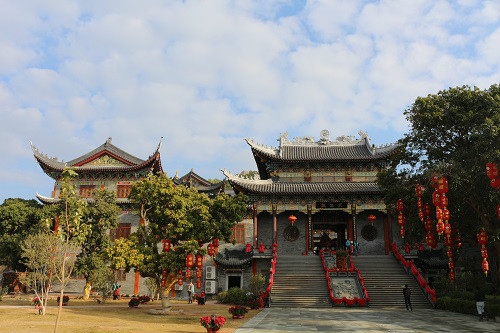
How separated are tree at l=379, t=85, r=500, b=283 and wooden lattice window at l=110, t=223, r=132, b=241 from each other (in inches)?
743

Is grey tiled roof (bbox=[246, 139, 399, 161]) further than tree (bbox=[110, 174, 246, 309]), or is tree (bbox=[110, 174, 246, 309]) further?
grey tiled roof (bbox=[246, 139, 399, 161])

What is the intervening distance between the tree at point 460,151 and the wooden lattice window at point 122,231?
1887cm

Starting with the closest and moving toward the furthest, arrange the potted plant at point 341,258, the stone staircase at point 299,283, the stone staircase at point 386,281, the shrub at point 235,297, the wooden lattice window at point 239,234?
the stone staircase at point 386,281
the stone staircase at point 299,283
the shrub at point 235,297
the potted plant at point 341,258
the wooden lattice window at point 239,234

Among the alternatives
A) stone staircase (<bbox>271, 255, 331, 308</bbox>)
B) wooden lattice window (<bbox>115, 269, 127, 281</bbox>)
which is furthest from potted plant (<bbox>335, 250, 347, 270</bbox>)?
wooden lattice window (<bbox>115, 269, 127, 281</bbox>)

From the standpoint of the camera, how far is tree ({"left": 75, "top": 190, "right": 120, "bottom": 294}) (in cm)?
2292

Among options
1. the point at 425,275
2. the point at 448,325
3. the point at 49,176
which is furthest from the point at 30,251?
the point at 425,275

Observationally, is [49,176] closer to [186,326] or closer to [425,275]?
[186,326]

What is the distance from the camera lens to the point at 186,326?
12570 millimetres

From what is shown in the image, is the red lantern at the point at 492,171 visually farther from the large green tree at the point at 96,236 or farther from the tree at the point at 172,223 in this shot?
the large green tree at the point at 96,236

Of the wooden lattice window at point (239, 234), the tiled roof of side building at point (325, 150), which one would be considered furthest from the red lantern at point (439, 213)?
the wooden lattice window at point (239, 234)

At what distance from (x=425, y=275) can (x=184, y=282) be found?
52.0 ft

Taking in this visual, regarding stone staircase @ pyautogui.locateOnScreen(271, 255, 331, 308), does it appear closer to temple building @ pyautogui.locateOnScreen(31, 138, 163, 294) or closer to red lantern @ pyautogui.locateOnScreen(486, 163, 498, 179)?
red lantern @ pyautogui.locateOnScreen(486, 163, 498, 179)

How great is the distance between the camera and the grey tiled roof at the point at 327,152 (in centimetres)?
2736

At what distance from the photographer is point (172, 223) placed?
16.7 metres
